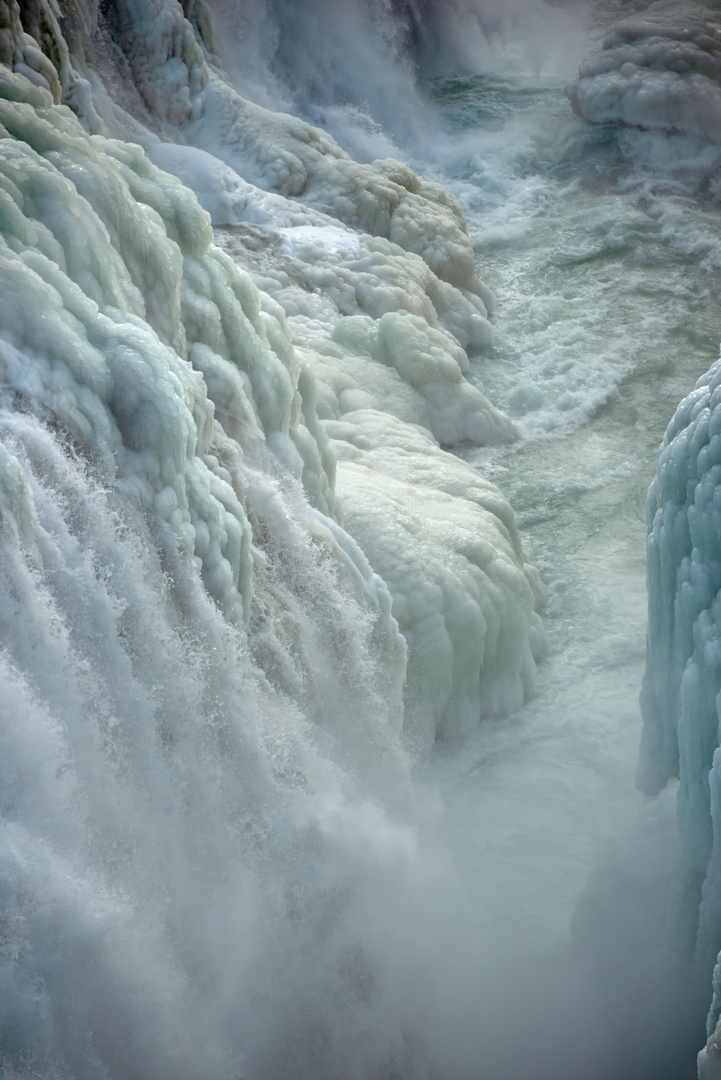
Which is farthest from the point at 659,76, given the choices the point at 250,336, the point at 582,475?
the point at 250,336

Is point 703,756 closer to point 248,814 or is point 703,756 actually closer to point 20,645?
point 248,814

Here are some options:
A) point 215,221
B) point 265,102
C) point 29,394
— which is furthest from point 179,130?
point 29,394

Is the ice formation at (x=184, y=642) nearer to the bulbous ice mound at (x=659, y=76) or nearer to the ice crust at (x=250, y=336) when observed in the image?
the ice crust at (x=250, y=336)

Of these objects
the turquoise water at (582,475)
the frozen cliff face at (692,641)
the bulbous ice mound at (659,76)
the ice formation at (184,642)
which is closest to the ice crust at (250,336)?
the ice formation at (184,642)

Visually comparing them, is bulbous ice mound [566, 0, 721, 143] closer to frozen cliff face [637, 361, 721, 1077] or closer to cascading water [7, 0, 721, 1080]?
cascading water [7, 0, 721, 1080]

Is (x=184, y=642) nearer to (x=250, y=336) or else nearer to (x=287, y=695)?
(x=287, y=695)
